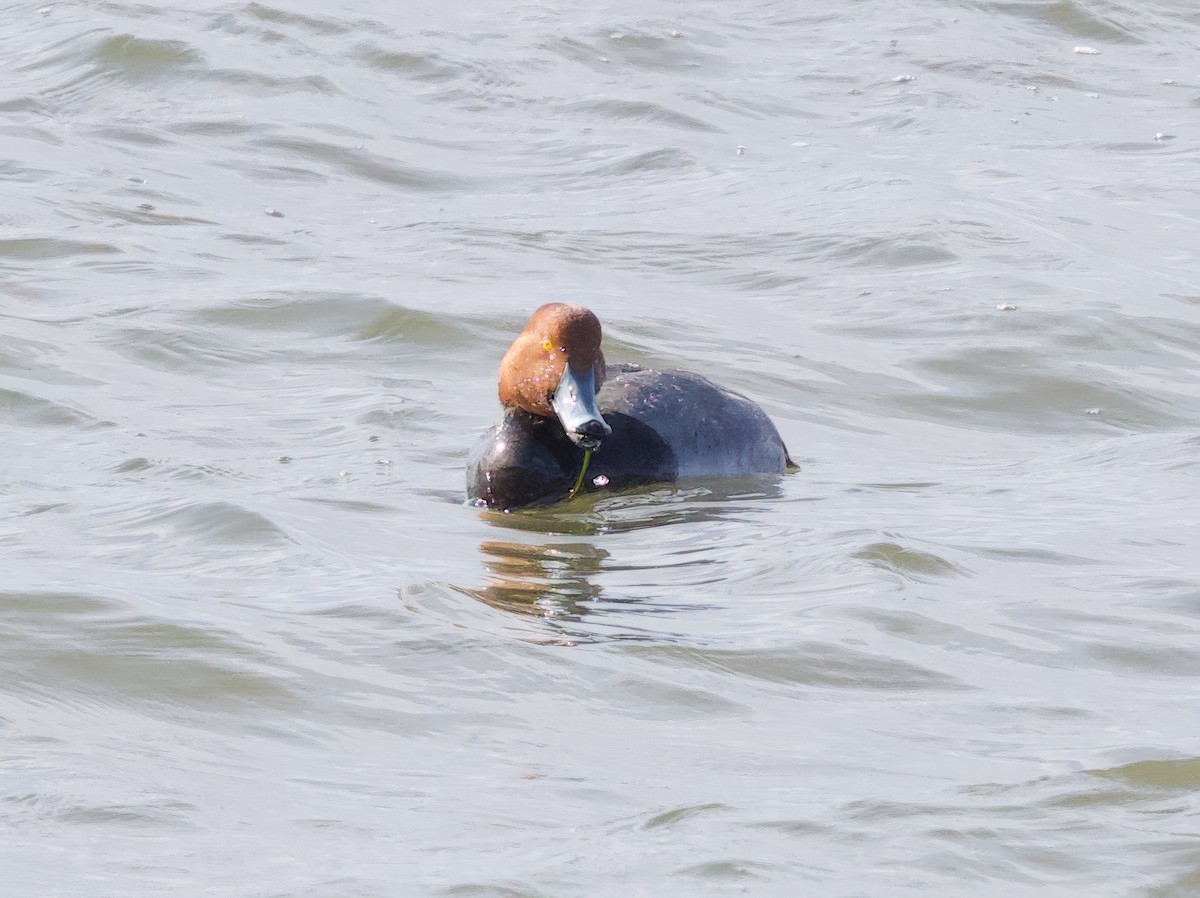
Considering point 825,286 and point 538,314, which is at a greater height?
point 538,314

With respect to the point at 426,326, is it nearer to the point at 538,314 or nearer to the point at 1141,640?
the point at 538,314

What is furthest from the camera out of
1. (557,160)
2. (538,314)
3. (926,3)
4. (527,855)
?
(926,3)

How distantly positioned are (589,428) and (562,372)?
0.24 m

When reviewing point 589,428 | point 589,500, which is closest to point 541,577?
point 589,428

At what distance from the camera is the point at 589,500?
6.58 m

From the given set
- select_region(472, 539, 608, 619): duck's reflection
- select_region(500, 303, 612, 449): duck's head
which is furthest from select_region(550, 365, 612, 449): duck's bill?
select_region(472, 539, 608, 619): duck's reflection

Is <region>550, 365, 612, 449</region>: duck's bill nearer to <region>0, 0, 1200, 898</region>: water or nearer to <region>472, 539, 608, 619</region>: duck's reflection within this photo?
<region>0, 0, 1200, 898</region>: water

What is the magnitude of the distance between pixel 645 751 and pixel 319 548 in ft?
6.45

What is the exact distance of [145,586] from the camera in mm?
5176

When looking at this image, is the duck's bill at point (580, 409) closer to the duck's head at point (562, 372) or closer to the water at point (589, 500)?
the duck's head at point (562, 372)

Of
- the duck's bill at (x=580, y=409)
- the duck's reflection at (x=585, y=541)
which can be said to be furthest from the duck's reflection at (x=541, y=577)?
the duck's bill at (x=580, y=409)

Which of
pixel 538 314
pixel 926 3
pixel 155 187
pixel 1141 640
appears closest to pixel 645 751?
pixel 1141 640

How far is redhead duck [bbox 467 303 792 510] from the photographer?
255 inches

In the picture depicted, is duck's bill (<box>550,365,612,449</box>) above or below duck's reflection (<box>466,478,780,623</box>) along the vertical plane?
above
